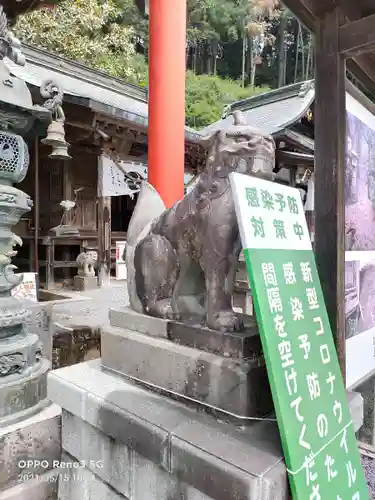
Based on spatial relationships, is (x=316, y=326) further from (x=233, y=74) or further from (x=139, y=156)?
(x=233, y=74)

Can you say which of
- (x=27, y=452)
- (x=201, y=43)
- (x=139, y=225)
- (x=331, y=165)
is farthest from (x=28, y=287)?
(x=201, y=43)

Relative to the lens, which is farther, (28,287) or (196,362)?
(28,287)

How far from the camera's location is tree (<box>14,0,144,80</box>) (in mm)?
14289

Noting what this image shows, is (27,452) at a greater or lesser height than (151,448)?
lesser

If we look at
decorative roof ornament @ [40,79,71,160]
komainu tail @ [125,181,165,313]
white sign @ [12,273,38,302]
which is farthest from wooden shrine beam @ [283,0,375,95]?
white sign @ [12,273,38,302]

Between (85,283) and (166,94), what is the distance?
20.7ft

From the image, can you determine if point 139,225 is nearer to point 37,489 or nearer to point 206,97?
point 37,489

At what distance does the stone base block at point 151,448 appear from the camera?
4.38ft

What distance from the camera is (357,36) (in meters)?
1.74

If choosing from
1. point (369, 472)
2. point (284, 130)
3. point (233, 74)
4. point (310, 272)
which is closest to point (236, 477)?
point (310, 272)

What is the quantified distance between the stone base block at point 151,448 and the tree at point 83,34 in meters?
15.4

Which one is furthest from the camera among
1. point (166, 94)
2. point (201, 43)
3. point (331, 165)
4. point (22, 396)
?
point (201, 43)

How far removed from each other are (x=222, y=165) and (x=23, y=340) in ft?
6.62

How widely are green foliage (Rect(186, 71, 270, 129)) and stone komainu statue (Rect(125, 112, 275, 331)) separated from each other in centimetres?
2186
